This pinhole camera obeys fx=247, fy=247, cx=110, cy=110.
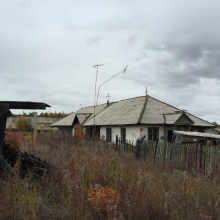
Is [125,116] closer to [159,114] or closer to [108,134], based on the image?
[159,114]

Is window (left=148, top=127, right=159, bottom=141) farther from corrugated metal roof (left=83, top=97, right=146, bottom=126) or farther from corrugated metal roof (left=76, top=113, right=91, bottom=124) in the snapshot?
corrugated metal roof (left=76, top=113, right=91, bottom=124)

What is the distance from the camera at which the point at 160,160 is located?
10.5m

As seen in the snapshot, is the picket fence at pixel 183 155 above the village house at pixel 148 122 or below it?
below

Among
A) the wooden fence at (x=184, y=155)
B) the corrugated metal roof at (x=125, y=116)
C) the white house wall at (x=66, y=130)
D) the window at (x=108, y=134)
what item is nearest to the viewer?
the wooden fence at (x=184, y=155)

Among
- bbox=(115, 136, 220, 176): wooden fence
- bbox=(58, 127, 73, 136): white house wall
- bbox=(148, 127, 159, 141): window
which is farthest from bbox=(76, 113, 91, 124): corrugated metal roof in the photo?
bbox=(115, 136, 220, 176): wooden fence

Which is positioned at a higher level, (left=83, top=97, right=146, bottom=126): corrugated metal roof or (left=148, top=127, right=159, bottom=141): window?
(left=83, top=97, right=146, bottom=126): corrugated metal roof

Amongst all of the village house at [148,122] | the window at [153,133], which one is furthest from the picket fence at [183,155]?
the window at [153,133]

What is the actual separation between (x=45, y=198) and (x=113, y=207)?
151 cm

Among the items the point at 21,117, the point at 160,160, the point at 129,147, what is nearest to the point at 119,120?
the point at 129,147

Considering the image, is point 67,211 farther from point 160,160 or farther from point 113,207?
point 160,160

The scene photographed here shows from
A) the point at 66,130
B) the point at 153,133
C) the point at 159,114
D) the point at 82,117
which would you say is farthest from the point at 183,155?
the point at 66,130

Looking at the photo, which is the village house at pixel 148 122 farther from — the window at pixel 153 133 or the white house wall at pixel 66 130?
the white house wall at pixel 66 130

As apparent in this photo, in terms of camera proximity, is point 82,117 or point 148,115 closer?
point 148,115

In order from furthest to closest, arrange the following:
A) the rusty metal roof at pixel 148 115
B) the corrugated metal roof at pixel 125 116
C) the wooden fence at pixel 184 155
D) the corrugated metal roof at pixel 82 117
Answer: the corrugated metal roof at pixel 82 117, the corrugated metal roof at pixel 125 116, the rusty metal roof at pixel 148 115, the wooden fence at pixel 184 155
